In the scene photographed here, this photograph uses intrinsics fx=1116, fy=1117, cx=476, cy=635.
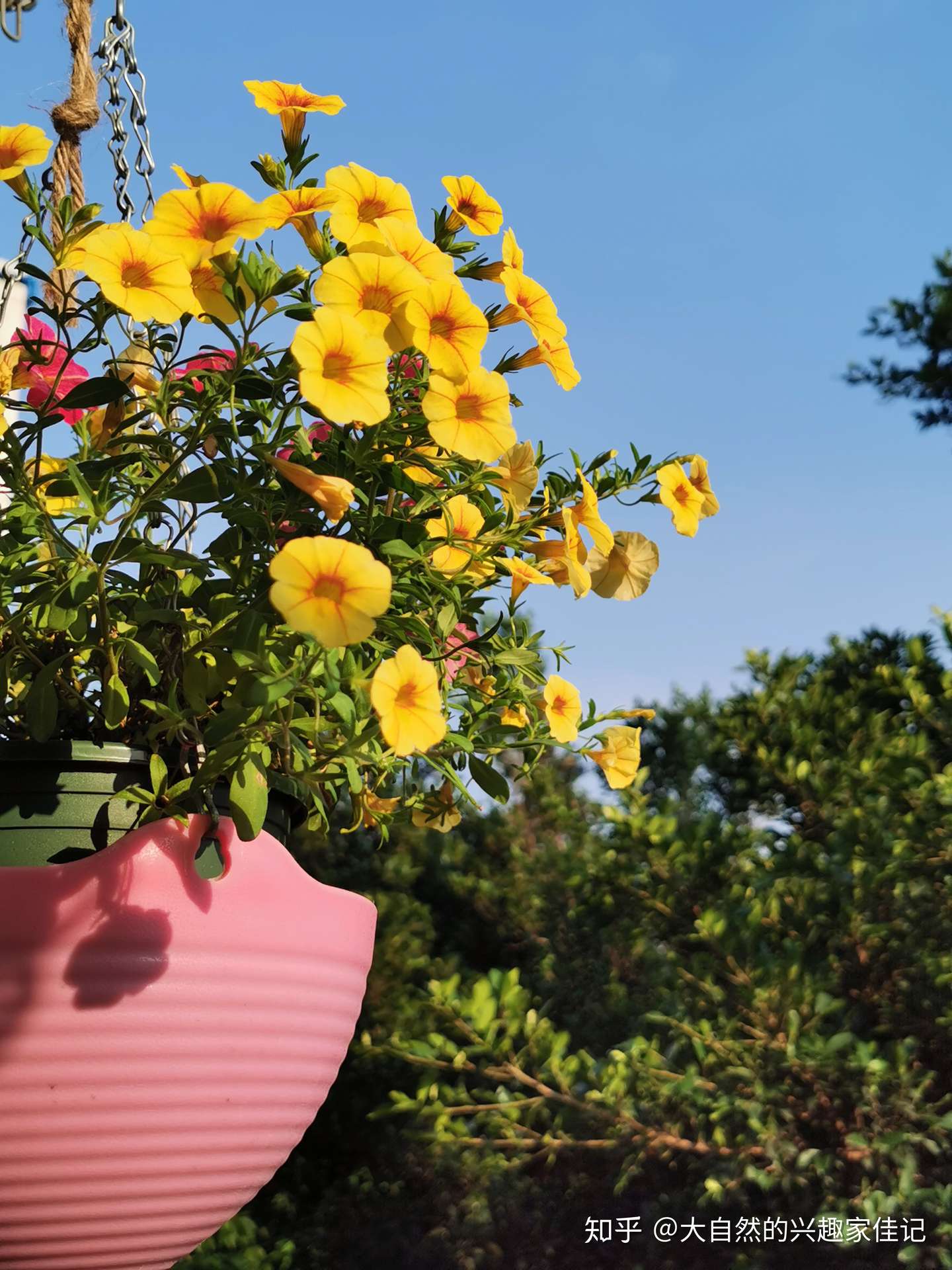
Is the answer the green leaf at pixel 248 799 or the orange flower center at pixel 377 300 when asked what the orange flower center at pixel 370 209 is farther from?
the green leaf at pixel 248 799

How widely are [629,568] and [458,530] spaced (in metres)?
0.13

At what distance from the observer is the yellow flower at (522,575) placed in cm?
78

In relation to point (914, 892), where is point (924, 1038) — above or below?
below

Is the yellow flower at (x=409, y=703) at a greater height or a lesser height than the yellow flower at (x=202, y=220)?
lesser

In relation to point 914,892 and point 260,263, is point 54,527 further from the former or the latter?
point 914,892

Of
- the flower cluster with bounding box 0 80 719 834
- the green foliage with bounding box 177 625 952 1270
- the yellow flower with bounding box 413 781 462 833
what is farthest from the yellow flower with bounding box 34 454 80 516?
the green foliage with bounding box 177 625 952 1270

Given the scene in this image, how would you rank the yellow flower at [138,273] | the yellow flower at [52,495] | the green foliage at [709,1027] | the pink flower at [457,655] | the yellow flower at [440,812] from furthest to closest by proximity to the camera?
the green foliage at [709,1027]
the yellow flower at [440,812]
the pink flower at [457,655]
the yellow flower at [52,495]
the yellow flower at [138,273]

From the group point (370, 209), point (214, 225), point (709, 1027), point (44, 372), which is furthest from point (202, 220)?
point (709, 1027)

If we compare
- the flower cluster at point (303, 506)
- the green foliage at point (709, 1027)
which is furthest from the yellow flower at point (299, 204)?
the green foliage at point (709, 1027)

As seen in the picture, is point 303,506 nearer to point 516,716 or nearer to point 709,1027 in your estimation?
point 516,716

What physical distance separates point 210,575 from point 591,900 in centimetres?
191

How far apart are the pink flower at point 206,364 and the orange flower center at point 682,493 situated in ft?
1.05

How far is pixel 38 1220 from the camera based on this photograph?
677 millimetres

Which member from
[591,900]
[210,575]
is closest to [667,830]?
[591,900]
